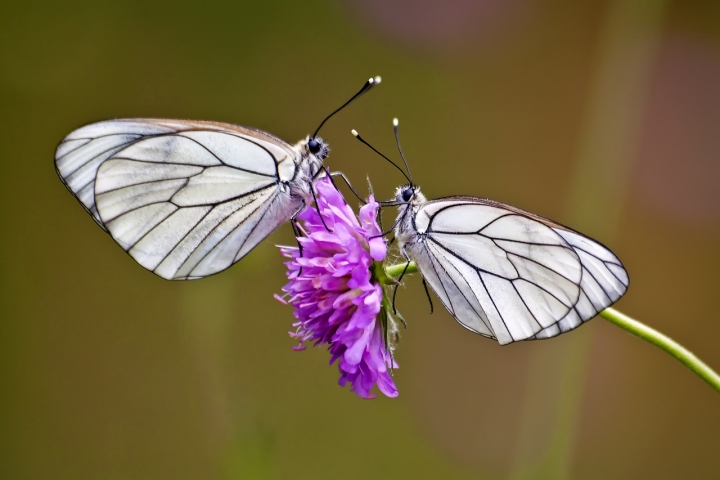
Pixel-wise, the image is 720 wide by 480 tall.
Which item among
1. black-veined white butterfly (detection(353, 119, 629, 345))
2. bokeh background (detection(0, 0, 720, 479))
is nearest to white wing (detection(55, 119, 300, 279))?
black-veined white butterfly (detection(353, 119, 629, 345))

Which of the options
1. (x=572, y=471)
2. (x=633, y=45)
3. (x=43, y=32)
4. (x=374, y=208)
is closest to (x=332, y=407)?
(x=572, y=471)

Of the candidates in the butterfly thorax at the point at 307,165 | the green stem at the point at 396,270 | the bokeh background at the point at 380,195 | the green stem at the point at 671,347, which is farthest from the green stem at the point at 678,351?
the bokeh background at the point at 380,195

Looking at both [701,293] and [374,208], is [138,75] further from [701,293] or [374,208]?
[701,293]

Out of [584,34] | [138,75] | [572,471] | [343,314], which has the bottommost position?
[572,471]

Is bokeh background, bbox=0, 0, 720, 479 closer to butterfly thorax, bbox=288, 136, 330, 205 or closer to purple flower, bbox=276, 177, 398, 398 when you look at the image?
butterfly thorax, bbox=288, 136, 330, 205

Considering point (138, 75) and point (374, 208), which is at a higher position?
point (138, 75)

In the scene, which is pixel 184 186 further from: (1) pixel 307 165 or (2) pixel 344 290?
(2) pixel 344 290
